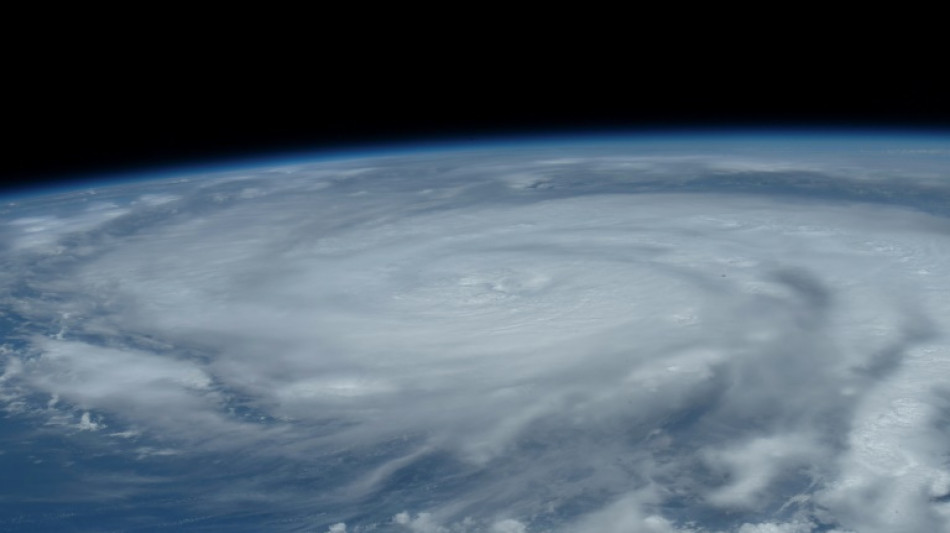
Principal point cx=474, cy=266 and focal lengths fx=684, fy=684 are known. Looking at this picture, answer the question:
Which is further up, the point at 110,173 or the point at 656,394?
the point at 110,173

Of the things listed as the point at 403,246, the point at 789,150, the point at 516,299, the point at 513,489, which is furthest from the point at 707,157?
the point at 513,489

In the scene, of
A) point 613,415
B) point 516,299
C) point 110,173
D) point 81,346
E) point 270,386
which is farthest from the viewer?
point 110,173

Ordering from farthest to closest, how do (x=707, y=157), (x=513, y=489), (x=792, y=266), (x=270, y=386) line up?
(x=707, y=157)
(x=792, y=266)
(x=270, y=386)
(x=513, y=489)

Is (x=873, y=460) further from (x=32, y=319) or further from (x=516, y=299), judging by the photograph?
(x=32, y=319)

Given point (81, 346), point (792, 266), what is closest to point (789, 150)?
point (792, 266)

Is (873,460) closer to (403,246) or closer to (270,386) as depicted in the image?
(270,386)

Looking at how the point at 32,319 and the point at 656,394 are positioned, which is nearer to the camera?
the point at 656,394
